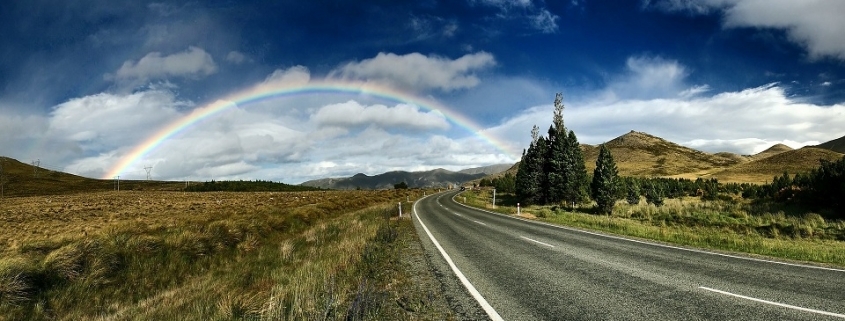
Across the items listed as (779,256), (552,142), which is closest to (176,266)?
(779,256)

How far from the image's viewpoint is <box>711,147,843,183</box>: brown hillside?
84.1m

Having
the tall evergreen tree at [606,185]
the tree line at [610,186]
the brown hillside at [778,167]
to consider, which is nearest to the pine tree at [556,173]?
the tree line at [610,186]

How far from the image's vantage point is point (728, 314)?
5.20m

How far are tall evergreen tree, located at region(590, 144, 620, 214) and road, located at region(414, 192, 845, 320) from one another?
78.2 feet

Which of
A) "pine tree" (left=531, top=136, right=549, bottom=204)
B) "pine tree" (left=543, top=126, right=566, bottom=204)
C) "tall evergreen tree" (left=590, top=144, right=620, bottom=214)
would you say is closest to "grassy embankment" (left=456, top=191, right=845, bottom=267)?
"tall evergreen tree" (left=590, top=144, right=620, bottom=214)

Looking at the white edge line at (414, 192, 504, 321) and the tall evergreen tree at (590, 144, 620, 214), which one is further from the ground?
the tall evergreen tree at (590, 144, 620, 214)

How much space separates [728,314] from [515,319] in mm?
2888

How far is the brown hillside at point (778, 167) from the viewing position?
276 feet

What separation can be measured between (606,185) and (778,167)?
8904cm

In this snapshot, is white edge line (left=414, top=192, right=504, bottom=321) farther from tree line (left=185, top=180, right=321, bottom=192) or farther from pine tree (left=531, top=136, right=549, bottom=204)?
tree line (left=185, top=180, right=321, bottom=192)

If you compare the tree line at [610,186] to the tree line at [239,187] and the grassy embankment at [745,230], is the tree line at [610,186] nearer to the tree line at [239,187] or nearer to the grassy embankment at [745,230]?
the grassy embankment at [745,230]

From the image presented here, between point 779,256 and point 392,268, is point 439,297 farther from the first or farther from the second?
point 779,256

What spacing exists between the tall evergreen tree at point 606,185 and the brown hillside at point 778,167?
64.9 m

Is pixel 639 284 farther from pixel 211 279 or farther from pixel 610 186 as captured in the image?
pixel 610 186
